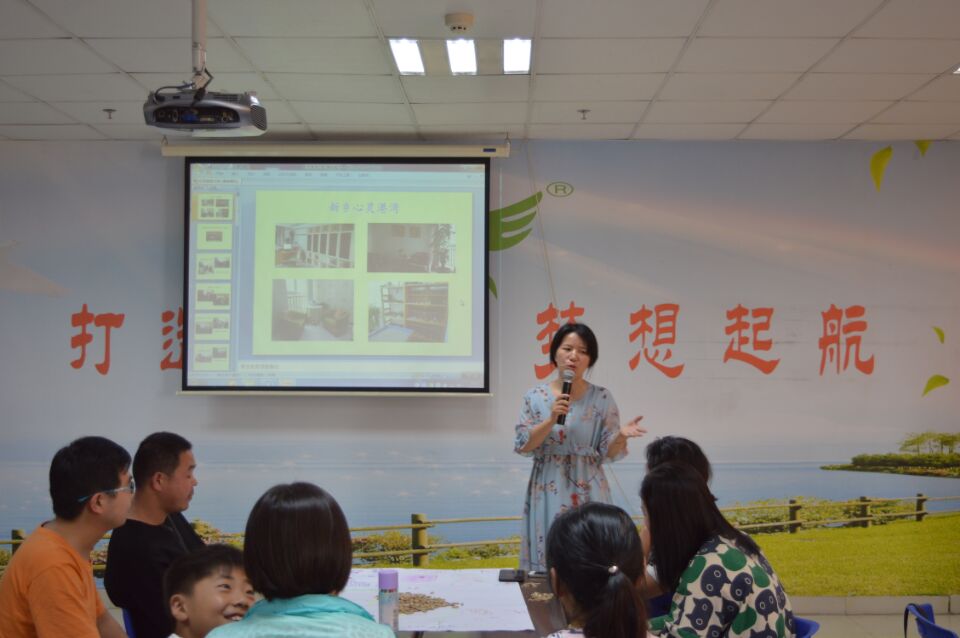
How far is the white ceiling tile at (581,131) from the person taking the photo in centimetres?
537

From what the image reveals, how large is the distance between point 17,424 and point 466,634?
4098mm

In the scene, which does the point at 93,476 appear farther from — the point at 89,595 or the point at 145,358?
the point at 145,358

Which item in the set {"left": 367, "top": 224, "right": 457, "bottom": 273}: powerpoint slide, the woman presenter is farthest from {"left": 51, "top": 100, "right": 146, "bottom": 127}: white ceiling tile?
the woman presenter

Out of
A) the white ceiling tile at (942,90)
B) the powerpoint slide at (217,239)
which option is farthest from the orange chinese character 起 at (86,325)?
the white ceiling tile at (942,90)

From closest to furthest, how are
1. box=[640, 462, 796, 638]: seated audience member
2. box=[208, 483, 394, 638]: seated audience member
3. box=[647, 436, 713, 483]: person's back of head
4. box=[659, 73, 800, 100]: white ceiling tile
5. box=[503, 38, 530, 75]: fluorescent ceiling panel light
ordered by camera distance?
box=[208, 483, 394, 638]: seated audience member, box=[640, 462, 796, 638]: seated audience member, box=[647, 436, 713, 483]: person's back of head, box=[503, 38, 530, 75]: fluorescent ceiling panel light, box=[659, 73, 800, 100]: white ceiling tile

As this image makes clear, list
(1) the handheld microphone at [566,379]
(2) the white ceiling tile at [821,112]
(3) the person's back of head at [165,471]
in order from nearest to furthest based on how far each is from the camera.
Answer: (3) the person's back of head at [165,471] < (1) the handheld microphone at [566,379] < (2) the white ceiling tile at [821,112]

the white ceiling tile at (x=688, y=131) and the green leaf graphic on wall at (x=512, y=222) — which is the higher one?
the white ceiling tile at (x=688, y=131)

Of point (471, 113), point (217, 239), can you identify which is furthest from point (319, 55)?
point (217, 239)

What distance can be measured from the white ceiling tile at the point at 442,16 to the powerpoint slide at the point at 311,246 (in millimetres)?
1788

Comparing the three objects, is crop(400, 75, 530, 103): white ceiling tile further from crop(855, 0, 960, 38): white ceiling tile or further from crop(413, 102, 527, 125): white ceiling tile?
crop(855, 0, 960, 38): white ceiling tile

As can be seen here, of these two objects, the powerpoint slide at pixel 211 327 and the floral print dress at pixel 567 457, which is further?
the powerpoint slide at pixel 211 327

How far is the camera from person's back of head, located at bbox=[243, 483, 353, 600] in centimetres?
168

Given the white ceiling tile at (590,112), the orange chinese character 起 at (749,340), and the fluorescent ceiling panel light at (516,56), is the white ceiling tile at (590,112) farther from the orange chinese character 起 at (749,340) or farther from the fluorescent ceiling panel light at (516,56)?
the orange chinese character 起 at (749,340)

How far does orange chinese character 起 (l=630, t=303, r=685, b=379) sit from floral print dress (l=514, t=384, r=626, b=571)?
1.56 m
